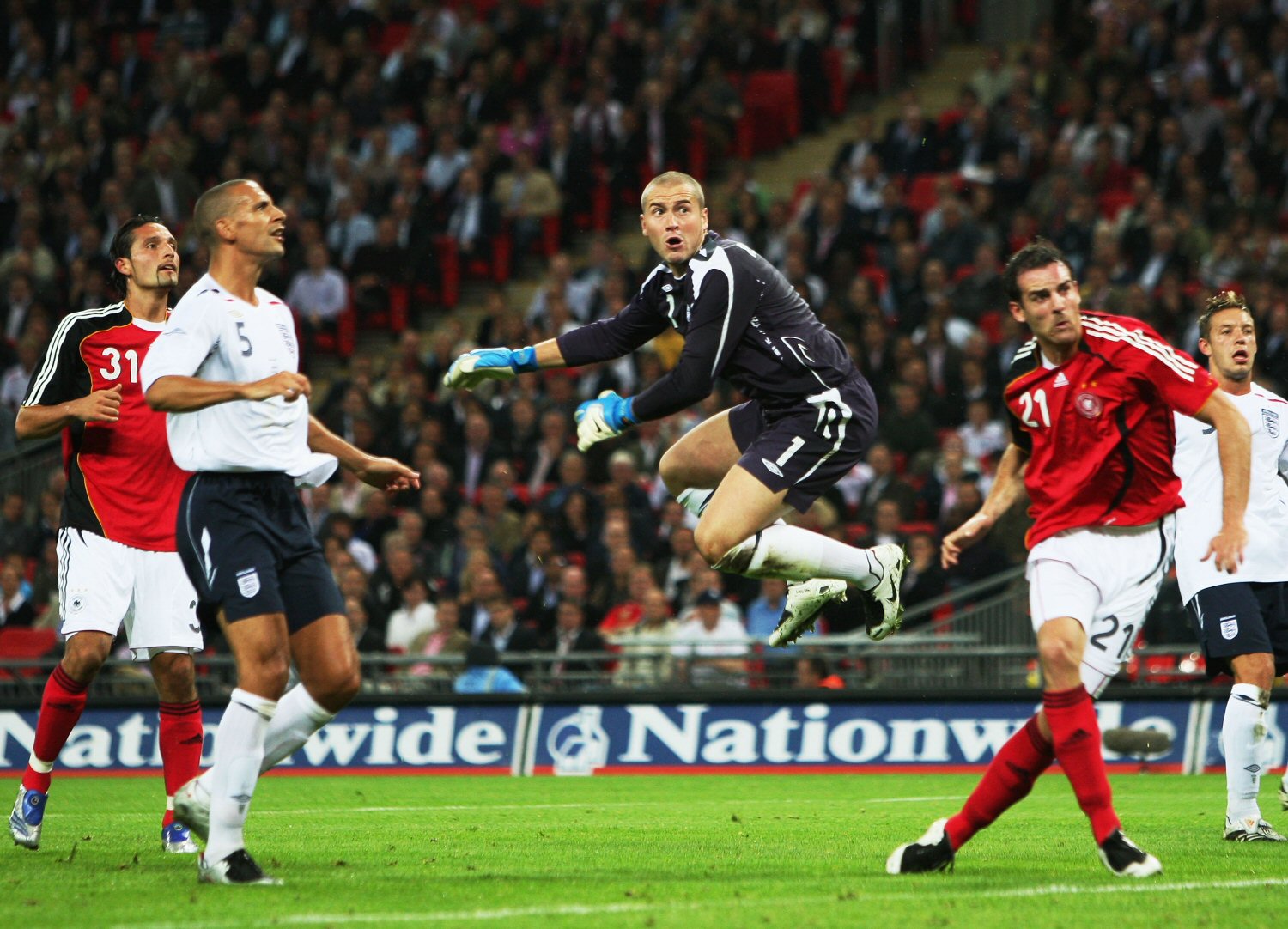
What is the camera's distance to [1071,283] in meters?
6.33

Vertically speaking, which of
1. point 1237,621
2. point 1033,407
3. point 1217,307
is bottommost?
point 1237,621

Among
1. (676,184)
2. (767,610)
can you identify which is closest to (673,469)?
(676,184)

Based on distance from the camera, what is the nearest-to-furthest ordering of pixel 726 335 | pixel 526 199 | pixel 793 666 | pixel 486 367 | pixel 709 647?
pixel 726 335 < pixel 486 367 < pixel 709 647 < pixel 793 666 < pixel 526 199

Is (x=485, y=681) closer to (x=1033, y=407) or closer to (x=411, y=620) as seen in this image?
(x=411, y=620)

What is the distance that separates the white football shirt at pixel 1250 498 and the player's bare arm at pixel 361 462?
3.72 m

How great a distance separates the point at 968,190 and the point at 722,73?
13.4ft

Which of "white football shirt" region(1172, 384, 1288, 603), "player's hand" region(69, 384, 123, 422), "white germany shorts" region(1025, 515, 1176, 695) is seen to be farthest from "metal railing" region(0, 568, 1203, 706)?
"white germany shorts" region(1025, 515, 1176, 695)

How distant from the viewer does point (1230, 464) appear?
602 cm

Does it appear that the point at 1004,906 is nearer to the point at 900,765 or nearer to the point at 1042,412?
the point at 1042,412

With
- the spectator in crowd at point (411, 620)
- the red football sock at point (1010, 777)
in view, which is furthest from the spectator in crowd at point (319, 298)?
the red football sock at point (1010, 777)

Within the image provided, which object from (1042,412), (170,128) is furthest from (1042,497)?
(170,128)

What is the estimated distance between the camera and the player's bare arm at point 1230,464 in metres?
5.96

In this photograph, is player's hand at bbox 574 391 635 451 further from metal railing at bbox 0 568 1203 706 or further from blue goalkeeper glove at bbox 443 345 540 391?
metal railing at bbox 0 568 1203 706

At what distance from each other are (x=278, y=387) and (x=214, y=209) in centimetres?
83
